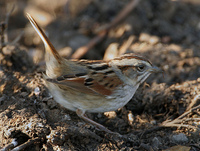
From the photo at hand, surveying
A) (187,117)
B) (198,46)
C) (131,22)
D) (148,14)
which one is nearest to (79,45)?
(131,22)

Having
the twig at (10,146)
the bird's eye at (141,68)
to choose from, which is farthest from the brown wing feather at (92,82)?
the twig at (10,146)

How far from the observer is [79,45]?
639 cm

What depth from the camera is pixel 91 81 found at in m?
3.78

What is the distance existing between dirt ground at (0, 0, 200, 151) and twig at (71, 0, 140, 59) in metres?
0.10

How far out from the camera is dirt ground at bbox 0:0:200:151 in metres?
3.43

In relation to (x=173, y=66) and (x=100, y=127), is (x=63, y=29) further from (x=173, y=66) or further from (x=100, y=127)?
(x=100, y=127)

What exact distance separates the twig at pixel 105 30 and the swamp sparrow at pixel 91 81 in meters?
2.10

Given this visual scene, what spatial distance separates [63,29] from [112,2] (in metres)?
1.51

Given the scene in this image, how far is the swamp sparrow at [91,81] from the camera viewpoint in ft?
12.1

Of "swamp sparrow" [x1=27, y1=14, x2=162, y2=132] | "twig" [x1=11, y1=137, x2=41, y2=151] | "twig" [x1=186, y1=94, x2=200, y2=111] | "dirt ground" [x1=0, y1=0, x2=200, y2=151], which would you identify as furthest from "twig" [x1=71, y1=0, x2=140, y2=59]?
"twig" [x1=11, y1=137, x2=41, y2=151]

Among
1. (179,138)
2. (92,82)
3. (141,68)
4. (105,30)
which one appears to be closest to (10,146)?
(92,82)

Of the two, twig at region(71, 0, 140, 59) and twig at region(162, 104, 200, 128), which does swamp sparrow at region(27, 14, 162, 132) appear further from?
twig at region(71, 0, 140, 59)

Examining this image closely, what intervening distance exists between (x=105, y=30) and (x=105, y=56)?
85 centimetres

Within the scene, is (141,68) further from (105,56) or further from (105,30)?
(105,30)
